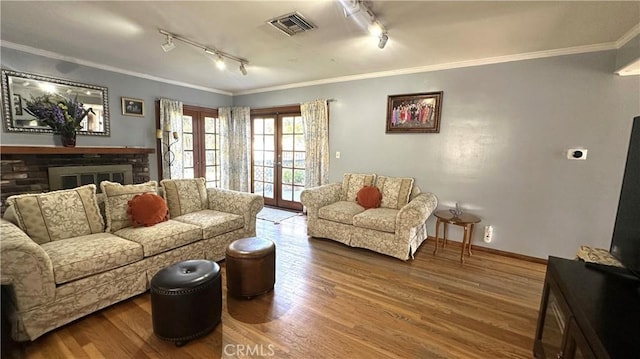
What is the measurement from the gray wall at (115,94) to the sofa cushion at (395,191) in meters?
3.82

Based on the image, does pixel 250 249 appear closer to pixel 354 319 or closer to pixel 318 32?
pixel 354 319

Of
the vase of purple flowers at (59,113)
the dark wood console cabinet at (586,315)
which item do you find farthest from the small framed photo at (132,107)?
the dark wood console cabinet at (586,315)

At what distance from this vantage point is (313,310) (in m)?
2.13

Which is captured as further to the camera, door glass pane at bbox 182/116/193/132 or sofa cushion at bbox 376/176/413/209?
door glass pane at bbox 182/116/193/132

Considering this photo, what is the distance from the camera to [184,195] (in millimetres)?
3143

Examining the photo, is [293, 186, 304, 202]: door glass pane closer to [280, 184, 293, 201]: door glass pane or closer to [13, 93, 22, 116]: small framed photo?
[280, 184, 293, 201]: door glass pane

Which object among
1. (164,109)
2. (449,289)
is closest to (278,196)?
(164,109)

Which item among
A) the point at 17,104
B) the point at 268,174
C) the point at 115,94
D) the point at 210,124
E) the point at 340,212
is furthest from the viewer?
the point at 268,174

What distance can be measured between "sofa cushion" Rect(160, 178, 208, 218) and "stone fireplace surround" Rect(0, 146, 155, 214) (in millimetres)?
1378

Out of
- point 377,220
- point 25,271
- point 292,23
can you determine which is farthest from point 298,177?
point 25,271

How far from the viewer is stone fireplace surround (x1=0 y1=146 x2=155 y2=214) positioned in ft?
9.76

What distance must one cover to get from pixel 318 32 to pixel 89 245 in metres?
2.70

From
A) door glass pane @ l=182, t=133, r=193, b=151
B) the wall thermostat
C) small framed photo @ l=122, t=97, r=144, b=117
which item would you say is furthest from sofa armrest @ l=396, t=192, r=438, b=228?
small framed photo @ l=122, t=97, r=144, b=117

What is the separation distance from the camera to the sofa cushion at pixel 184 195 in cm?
303
